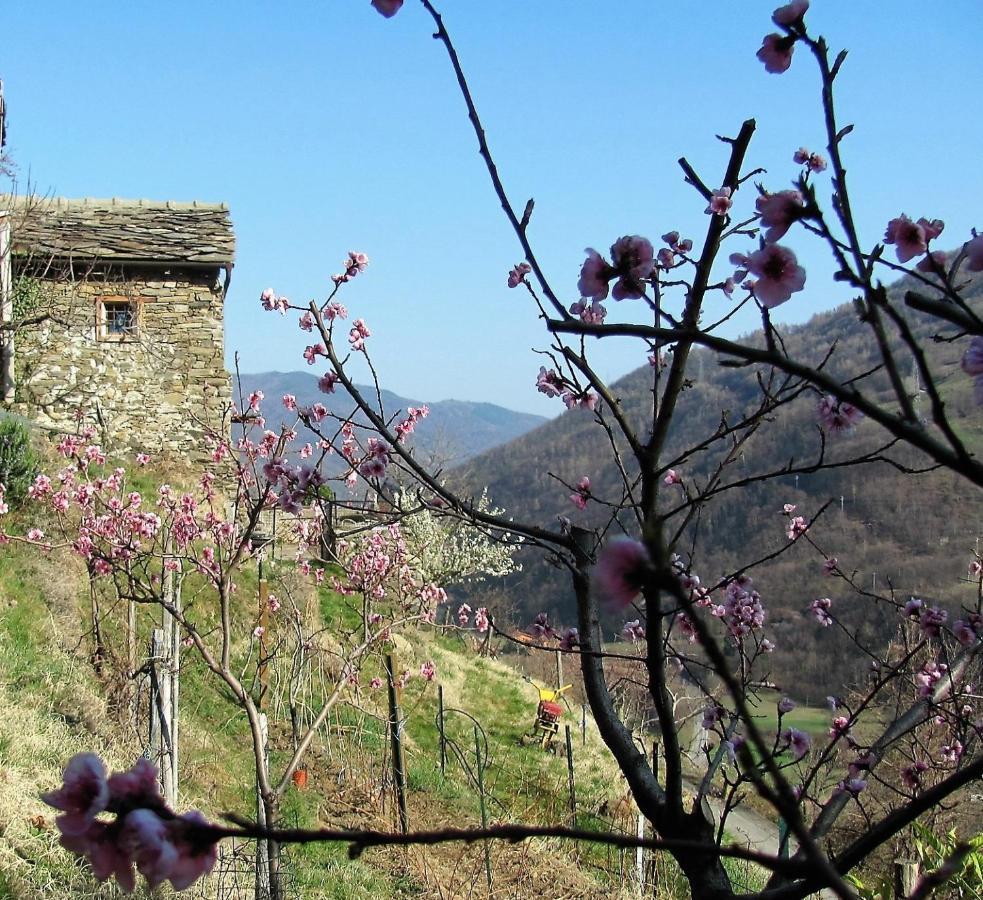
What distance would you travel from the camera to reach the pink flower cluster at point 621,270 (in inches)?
56.1

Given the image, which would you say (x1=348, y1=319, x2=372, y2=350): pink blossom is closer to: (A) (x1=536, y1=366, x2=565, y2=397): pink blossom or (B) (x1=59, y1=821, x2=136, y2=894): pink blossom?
(A) (x1=536, y1=366, x2=565, y2=397): pink blossom

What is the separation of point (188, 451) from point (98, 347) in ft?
5.95

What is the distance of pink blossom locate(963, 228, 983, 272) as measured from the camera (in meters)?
1.12

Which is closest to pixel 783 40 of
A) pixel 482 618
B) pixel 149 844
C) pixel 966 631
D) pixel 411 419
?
pixel 149 844

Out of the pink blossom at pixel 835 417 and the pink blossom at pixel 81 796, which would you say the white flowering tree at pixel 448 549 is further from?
the pink blossom at pixel 81 796

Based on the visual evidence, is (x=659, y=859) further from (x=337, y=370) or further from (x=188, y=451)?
(x=188, y=451)

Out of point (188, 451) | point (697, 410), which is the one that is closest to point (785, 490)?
point (697, 410)

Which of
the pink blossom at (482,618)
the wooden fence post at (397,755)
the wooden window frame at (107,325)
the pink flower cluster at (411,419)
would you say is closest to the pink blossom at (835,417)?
the pink blossom at (482,618)

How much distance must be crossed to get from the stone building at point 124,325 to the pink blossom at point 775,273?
40.3 feet

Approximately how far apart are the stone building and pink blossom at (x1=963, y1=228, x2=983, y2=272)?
41.0 ft

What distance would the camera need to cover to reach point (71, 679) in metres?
6.96

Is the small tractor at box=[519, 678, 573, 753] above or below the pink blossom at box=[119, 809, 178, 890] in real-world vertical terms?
below

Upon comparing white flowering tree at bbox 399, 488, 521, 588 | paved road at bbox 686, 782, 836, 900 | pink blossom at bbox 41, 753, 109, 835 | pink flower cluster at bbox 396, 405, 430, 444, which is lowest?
paved road at bbox 686, 782, 836, 900

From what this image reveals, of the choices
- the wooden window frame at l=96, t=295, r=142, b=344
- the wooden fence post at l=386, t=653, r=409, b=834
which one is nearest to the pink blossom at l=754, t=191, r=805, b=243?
the wooden fence post at l=386, t=653, r=409, b=834
